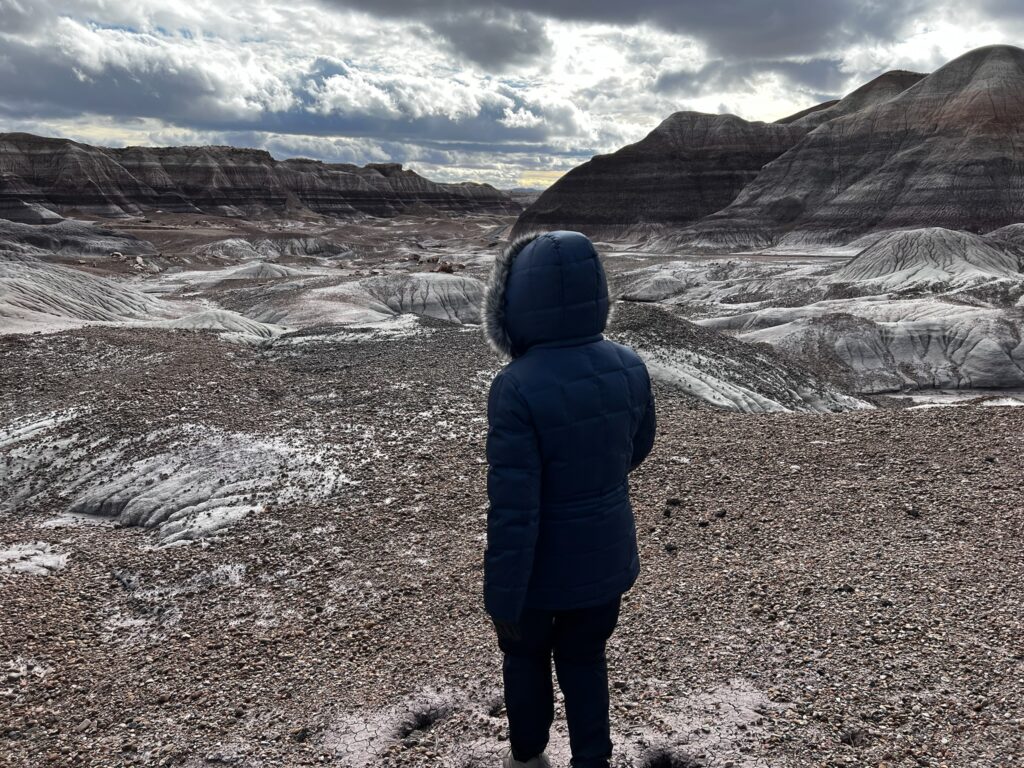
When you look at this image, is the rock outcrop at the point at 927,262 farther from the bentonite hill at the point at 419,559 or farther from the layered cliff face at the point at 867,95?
the layered cliff face at the point at 867,95

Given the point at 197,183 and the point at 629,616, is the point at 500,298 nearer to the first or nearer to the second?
the point at 629,616

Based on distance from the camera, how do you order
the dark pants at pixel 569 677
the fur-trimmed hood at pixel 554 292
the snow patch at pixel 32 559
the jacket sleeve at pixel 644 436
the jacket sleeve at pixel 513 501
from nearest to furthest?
the jacket sleeve at pixel 513 501 → the fur-trimmed hood at pixel 554 292 → the dark pants at pixel 569 677 → the jacket sleeve at pixel 644 436 → the snow patch at pixel 32 559

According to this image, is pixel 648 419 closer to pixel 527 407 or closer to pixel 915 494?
pixel 527 407

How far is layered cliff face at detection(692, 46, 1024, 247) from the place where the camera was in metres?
69.2

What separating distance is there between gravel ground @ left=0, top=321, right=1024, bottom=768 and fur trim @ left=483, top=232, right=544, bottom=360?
7.40 ft

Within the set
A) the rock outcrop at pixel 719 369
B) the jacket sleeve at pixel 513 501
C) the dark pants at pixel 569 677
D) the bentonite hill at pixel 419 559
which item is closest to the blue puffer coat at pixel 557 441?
the jacket sleeve at pixel 513 501

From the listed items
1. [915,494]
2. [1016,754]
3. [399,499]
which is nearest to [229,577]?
[399,499]

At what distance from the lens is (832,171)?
80438mm

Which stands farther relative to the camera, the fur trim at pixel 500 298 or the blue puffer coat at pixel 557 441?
the fur trim at pixel 500 298

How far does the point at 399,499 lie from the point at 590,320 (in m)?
5.39

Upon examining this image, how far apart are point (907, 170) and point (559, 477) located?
83.6m

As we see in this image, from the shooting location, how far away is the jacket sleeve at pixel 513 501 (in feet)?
10.2

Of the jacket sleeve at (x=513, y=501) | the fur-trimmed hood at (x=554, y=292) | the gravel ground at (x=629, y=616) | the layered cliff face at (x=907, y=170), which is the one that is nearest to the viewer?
the jacket sleeve at (x=513, y=501)

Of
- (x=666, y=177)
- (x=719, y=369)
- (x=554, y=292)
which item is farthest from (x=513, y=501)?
(x=666, y=177)
